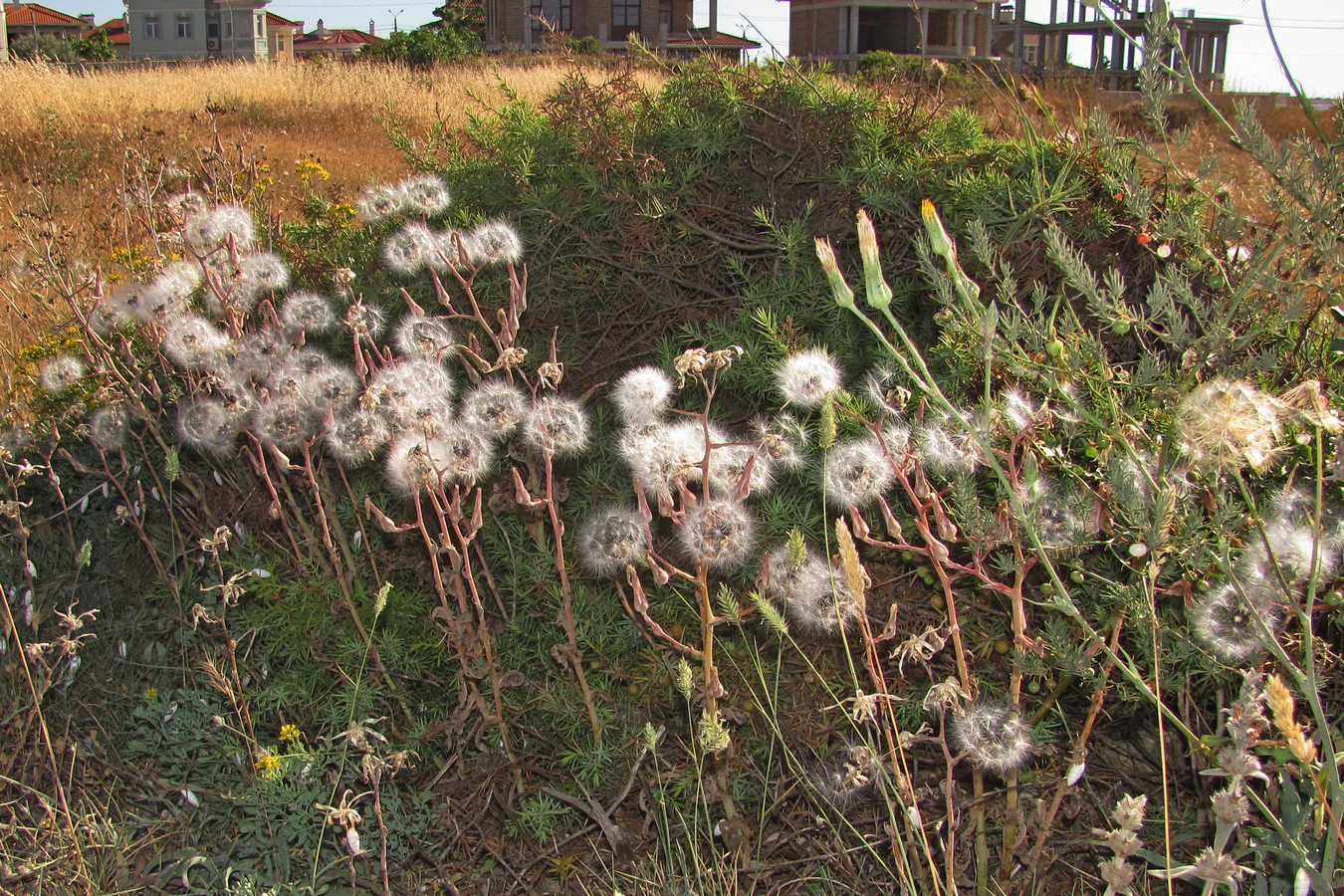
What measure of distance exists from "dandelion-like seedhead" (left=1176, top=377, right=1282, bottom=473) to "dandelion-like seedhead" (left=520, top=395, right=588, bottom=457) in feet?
4.93

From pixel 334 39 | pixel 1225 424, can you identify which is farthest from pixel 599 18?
pixel 1225 424

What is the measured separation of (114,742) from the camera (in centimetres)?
296

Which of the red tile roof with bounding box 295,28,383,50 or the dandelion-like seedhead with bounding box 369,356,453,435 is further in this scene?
the red tile roof with bounding box 295,28,383,50

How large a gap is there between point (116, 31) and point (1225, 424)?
269ft

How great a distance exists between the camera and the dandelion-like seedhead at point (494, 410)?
8.89 feet

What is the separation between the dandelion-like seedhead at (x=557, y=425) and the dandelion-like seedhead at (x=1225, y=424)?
4.93ft

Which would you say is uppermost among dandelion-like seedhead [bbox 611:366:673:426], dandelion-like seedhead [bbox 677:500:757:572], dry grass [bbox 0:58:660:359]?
dry grass [bbox 0:58:660:359]

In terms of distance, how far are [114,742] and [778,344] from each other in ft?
7.91

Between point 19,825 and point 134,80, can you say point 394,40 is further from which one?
point 19,825

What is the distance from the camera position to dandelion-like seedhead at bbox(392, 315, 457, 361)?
296 cm

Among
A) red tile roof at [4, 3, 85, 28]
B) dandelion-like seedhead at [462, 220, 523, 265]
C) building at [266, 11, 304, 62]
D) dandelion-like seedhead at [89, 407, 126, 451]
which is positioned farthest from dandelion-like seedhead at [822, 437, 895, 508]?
red tile roof at [4, 3, 85, 28]

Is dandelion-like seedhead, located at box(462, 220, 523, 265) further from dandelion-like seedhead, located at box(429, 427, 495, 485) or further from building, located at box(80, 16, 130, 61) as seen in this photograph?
building, located at box(80, 16, 130, 61)

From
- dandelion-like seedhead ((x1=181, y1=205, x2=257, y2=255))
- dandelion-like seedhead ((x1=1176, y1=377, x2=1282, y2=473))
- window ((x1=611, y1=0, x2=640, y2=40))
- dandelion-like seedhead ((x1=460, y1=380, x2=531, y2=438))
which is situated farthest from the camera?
window ((x1=611, y1=0, x2=640, y2=40))

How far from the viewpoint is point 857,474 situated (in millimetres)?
2543
